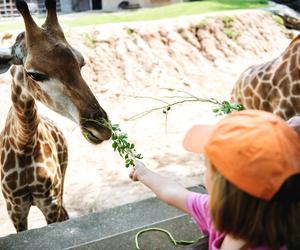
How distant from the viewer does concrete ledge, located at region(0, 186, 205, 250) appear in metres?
2.79

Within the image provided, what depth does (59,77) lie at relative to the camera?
2.73m

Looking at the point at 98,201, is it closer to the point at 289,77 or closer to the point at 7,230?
the point at 7,230

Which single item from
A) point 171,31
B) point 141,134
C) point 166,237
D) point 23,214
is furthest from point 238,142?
point 171,31

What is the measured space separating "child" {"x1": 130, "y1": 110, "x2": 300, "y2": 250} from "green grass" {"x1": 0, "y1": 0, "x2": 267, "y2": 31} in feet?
30.1

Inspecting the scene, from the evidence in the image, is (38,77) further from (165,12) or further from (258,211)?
(165,12)

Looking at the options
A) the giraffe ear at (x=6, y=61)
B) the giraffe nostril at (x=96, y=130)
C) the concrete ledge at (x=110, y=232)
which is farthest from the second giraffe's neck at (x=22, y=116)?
the concrete ledge at (x=110, y=232)

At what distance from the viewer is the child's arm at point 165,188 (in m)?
1.87

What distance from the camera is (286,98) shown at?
14.0 feet

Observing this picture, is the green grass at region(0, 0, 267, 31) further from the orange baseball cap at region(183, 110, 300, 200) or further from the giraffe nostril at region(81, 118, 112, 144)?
the orange baseball cap at region(183, 110, 300, 200)

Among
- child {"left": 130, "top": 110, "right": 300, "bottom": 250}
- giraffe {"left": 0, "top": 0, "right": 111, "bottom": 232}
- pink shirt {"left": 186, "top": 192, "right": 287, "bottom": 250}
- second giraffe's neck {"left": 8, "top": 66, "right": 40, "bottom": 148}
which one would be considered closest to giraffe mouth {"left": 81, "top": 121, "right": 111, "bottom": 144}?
giraffe {"left": 0, "top": 0, "right": 111, "bottom": 232}

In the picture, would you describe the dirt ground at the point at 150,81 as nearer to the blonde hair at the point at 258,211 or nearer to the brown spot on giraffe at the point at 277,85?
the brown spot on giraffe at the point at 277,85

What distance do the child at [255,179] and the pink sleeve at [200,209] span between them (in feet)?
1.28

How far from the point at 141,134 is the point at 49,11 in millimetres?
4869

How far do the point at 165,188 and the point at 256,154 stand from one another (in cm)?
67
